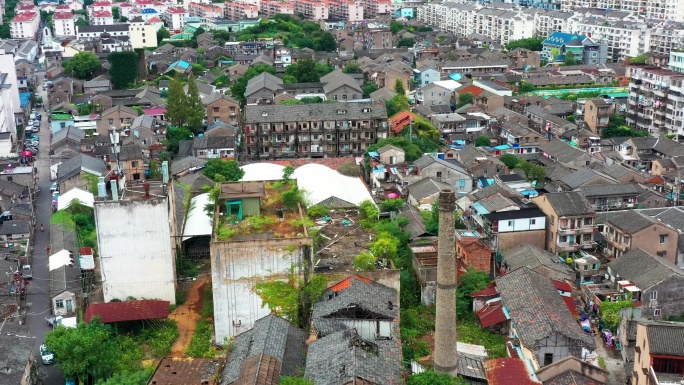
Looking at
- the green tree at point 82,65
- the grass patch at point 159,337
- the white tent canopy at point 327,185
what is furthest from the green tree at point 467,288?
the green tree at point 82,65

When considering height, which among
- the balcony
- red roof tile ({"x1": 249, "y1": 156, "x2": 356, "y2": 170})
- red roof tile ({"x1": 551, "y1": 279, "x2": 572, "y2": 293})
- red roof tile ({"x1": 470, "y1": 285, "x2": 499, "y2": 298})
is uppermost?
red roof tile ({"x1": 249, "y1": 156, "x2": 356, "y2": 170})

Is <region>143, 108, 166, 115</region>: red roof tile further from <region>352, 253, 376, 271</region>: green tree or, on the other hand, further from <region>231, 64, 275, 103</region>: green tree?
<region>352, 253, 376, 271</region>: green tree

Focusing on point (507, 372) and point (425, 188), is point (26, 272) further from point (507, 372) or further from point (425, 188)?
point (507, 372)

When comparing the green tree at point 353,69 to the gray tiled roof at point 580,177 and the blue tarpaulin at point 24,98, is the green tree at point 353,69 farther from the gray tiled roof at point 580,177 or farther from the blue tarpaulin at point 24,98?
the gray tiled roof at point 580,177

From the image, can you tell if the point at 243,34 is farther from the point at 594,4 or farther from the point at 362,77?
the point at 594,4

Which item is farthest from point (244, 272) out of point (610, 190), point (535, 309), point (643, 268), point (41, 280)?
point (610, 190)

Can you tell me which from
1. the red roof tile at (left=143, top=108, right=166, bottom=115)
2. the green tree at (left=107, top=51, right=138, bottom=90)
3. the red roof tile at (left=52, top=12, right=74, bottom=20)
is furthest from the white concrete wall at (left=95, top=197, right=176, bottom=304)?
the red roof tile at (left=52, top=12, right=74, bottom=20)
